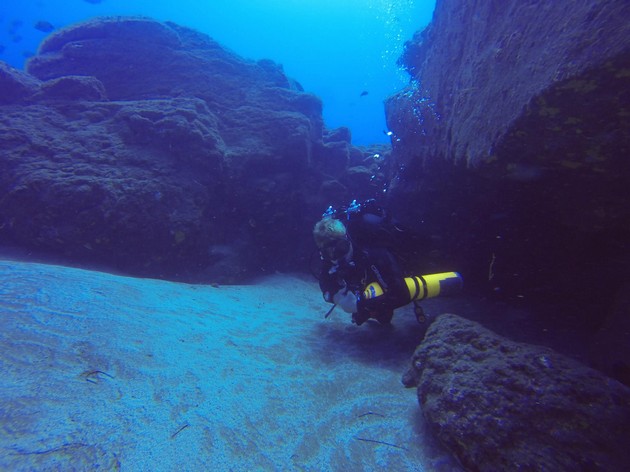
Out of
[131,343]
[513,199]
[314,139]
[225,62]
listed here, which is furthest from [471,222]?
[225,62]

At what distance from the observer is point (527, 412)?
86.5 inches

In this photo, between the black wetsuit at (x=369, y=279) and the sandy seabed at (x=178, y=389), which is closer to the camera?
the sandy seabed at (x=178, y=389)

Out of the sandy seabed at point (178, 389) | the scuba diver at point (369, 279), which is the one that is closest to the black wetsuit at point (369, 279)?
the scuba diver at point (369, 279)

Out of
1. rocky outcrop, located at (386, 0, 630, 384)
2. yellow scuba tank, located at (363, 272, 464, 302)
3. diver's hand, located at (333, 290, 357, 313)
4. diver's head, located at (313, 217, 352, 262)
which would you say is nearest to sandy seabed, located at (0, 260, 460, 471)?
diver's hand, located at (333, 290, 357, 313)

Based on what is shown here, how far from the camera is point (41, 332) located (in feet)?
9.17

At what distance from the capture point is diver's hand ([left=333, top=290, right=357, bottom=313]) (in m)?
4.26

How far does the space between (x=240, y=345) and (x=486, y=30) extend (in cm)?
518

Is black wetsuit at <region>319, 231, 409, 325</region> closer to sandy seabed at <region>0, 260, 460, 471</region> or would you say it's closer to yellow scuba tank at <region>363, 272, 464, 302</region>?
yellow scuba tank at <region>363, 272, 464, 302</region>

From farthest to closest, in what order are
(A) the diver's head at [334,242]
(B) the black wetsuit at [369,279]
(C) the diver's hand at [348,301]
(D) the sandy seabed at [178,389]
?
1. (A) the diver's head at [334,242]
2. (C) the diver's hand at [348,301]
3. (B) the black wetsuit at [369,279]
4. (D) the sandy seabed at [178,389]

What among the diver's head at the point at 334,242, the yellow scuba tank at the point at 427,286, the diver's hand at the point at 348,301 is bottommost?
the diver's hand at the point at 348,301

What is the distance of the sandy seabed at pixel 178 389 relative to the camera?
77.1 inches

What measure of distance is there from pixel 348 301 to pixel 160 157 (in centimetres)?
537

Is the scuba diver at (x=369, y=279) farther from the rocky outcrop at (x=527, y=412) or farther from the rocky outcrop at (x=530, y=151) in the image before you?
the rocky outcrop at (x=527, y=412)

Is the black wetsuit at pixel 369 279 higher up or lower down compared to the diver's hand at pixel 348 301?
higher up
